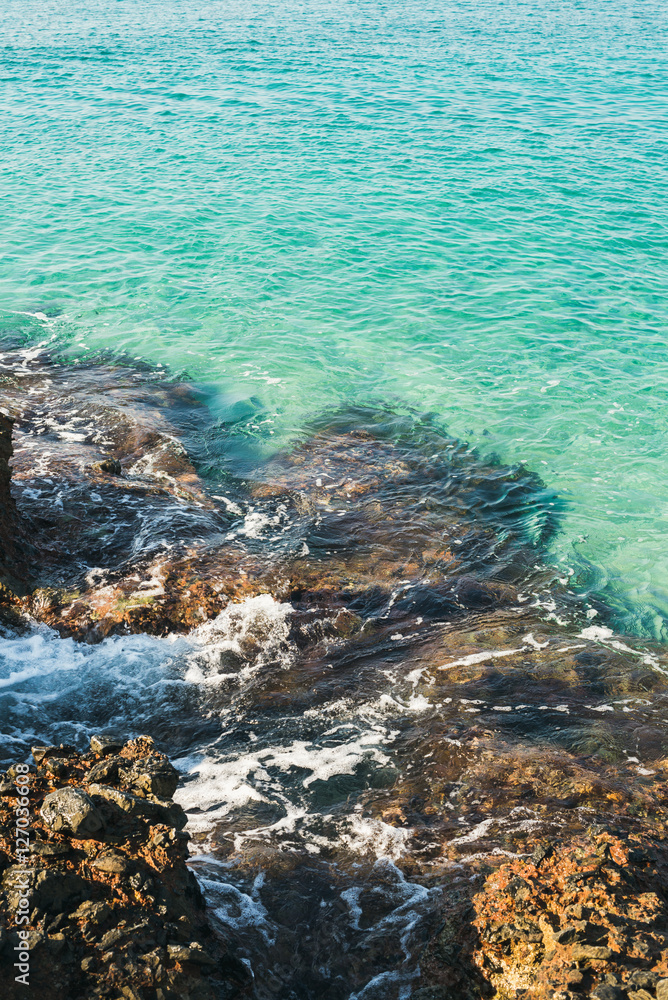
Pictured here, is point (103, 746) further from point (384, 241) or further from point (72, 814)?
point (384, 241)

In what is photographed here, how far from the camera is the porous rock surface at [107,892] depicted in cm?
398

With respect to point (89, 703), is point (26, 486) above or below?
above

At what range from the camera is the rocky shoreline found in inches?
173

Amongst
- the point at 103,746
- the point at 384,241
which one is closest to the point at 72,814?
the point at 103,746

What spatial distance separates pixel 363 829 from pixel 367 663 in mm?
2198

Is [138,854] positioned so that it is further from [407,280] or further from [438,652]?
[407,280]

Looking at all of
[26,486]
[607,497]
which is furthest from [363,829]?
[607,497]

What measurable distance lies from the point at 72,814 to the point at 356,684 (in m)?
3.70

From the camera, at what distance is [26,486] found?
9961 mm

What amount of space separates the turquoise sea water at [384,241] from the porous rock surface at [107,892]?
6491 mm

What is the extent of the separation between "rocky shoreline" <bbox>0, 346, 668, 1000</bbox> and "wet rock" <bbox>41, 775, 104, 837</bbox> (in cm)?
1

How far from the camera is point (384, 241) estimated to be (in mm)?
19172

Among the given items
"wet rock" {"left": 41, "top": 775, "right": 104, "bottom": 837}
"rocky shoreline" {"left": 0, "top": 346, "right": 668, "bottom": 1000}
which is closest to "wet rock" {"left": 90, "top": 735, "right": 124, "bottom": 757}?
"rocky shoreline" {"left": 0, "top": 346, "right": 668, "bottom": 1000}

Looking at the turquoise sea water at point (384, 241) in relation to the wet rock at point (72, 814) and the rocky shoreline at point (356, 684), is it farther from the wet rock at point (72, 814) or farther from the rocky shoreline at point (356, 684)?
the wet rock at point (72, 814)
